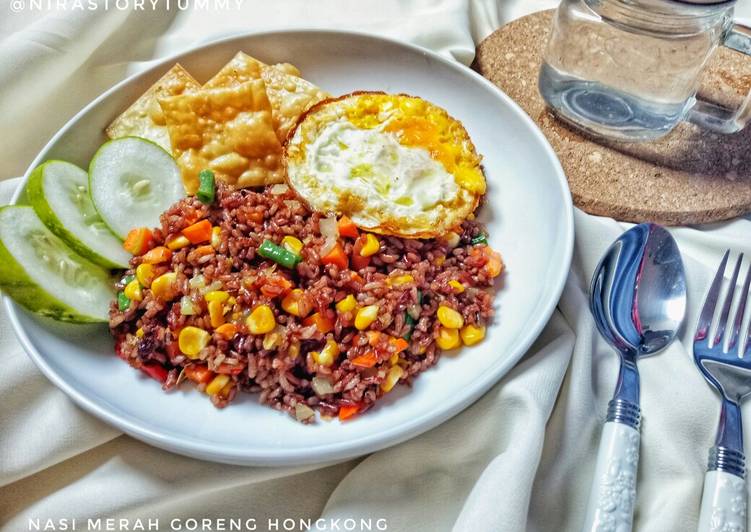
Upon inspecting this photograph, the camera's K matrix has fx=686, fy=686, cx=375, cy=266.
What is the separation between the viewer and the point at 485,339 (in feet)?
10.3

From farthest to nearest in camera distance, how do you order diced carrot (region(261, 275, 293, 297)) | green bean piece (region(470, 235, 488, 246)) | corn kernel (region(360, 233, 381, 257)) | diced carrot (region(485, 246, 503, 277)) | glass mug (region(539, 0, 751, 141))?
glass mug (region(539, 0, 751, 141))
green bean piece (region(470, 235, 488, 246))
diced carrot (region(485, 246, 503, 277))
corn kernel (region(360, 233, 381, 257))
diced carrot (region(261, 275, 293, 297))

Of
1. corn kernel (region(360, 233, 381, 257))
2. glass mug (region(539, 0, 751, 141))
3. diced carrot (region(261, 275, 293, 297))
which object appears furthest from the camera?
glass mug (region(539, 0, 751, 141))

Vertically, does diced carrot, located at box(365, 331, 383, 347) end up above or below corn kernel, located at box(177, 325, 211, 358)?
below

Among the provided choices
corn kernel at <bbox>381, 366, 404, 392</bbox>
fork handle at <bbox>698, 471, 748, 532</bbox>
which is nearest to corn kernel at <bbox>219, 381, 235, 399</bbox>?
corn kernel at <bbox>381, 366, 404, 392</bbox>

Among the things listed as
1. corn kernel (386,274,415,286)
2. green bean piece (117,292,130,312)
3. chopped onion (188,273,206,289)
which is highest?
chopped onion (188,273,206,289)

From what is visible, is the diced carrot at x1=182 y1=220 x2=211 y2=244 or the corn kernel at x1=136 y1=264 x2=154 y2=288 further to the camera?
the diced carrot at x1=182 y1=220 x2=211 y2=244

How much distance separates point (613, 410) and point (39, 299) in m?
2.38

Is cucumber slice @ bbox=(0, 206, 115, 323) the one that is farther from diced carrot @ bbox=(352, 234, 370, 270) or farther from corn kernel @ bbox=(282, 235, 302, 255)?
diced carrot @ bbox=(352, 234, 370, 270)

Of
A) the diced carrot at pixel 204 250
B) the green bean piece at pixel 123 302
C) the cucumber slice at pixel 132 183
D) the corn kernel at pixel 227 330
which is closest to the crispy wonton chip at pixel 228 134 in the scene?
the cucumber slice at pixel 132 183

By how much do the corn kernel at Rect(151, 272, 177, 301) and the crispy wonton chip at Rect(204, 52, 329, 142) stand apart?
42.7 inches

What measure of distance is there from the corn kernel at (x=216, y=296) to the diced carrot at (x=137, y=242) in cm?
45

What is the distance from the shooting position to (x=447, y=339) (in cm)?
306

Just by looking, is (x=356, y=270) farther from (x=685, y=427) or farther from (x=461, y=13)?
(x=461, y=13)

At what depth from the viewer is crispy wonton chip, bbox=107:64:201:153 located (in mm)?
3658
